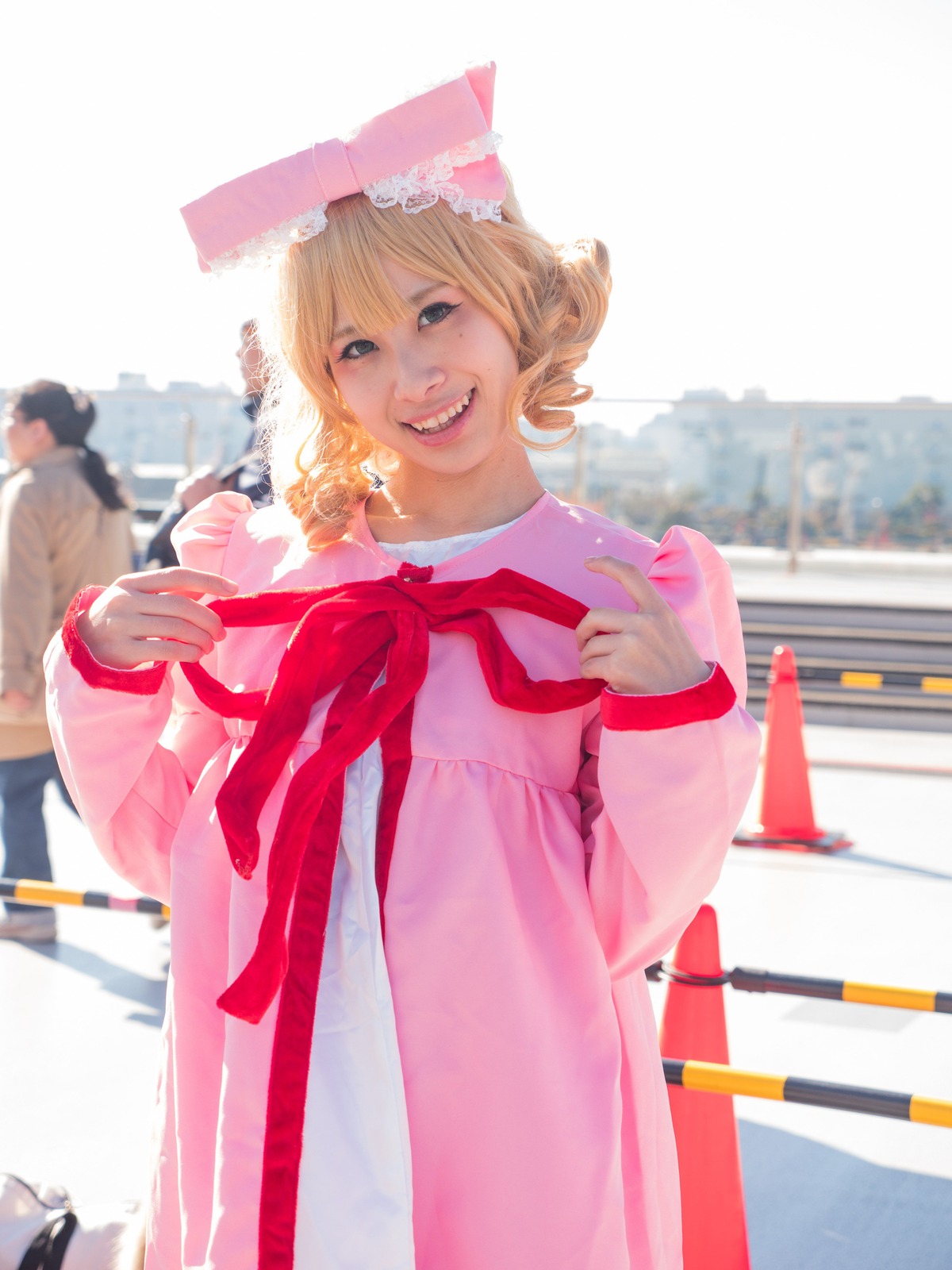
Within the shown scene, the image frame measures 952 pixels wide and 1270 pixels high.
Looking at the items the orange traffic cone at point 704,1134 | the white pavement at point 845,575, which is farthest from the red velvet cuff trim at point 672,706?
the white pavement at point 845,575

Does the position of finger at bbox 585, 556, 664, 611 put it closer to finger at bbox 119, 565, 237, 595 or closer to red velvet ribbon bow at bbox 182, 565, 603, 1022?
red velvet ribbon bow at bbox 182, 565, 603, 1022

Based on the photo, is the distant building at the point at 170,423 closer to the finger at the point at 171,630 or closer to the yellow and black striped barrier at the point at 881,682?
the yellow and black striped barrier at the point at 881,682

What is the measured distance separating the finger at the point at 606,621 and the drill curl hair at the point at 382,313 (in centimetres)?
33

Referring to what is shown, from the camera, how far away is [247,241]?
4.27 feet

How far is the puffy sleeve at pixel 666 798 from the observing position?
1123 millimetres

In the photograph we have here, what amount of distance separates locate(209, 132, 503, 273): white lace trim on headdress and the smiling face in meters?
0.07

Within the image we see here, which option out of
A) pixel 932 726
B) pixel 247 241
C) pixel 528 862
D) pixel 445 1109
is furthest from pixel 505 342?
pixel 932 726

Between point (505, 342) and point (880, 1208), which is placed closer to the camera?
point (505, 342)

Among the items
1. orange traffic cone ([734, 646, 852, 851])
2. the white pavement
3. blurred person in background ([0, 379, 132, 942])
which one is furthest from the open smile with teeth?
the white pavement

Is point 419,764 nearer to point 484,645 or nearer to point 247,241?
point 484,645

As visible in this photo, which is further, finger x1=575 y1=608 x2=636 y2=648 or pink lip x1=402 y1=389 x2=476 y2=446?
pink lip x1=402 y1=389 x2=476 y2=446

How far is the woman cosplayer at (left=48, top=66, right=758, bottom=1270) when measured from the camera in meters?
1.15

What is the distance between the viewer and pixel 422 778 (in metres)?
1.24

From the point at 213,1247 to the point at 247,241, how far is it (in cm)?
102
